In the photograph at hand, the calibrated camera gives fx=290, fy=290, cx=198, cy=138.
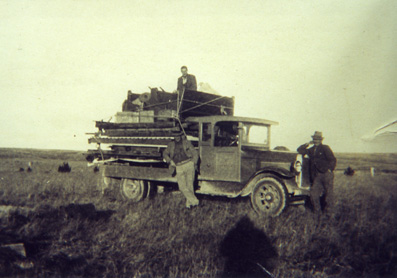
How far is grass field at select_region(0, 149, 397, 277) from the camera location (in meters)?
3.53

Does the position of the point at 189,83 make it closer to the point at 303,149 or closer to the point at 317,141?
the point at 303,149

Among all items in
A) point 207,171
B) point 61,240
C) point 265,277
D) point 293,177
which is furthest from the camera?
point 207,171

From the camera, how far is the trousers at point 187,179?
6707 millimetres

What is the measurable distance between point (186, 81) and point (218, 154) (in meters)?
3.04

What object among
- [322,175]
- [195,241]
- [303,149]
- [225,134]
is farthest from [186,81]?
[195,241]

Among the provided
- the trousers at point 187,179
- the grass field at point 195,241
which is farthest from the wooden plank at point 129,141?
the grass field at point 195,241

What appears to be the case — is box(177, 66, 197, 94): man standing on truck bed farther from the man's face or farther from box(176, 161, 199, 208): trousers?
the man's face

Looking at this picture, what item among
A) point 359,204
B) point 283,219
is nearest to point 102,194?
point 283,219

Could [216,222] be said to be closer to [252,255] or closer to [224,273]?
[252,255]

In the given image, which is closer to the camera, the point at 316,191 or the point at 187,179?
the point at 316,191

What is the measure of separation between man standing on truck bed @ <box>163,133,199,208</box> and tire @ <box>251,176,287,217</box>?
141 centimetres

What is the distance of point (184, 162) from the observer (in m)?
6.78

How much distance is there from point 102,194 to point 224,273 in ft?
18.9

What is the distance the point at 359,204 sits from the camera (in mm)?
6867
